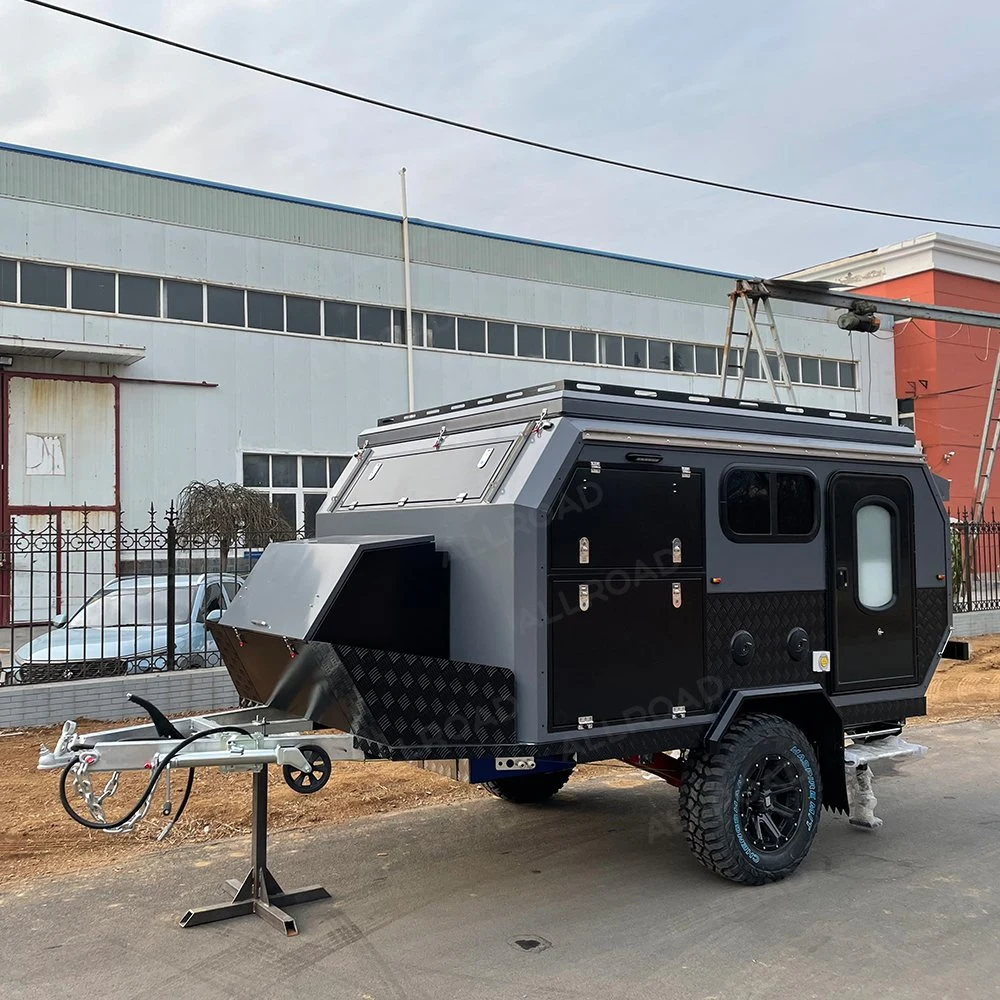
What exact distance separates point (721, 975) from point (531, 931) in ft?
3.18


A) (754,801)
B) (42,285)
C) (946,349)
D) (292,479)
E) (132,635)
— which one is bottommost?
(754,801)

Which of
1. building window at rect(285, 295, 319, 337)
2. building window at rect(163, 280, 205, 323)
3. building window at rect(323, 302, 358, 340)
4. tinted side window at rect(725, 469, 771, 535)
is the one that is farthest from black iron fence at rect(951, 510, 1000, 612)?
building window at rect(163, 280, 205, 323)

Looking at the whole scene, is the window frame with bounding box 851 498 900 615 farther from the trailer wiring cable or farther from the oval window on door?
the trailer wiring cable

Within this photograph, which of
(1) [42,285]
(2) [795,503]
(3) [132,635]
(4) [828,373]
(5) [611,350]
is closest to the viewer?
(2) [795,503]

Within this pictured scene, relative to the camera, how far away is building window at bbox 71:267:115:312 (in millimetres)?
22203

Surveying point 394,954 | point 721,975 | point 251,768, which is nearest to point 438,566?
point 251,768

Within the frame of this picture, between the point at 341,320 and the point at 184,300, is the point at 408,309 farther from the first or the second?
the point at 184,300

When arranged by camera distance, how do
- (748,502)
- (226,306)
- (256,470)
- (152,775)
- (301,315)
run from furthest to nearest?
(301,315)
(256,470)
(226,306)
(748,502)
(152,775)

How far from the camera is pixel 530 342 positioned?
1134 inches

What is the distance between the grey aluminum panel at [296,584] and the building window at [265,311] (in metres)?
20.0

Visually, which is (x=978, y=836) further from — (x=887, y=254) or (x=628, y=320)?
(x=887, y=254)

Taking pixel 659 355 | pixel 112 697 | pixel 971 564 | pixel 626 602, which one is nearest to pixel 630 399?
pixel 626 602

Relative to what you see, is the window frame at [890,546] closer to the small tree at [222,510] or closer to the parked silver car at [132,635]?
the parked silver car at [132,635]

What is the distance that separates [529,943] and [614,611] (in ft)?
5.32
